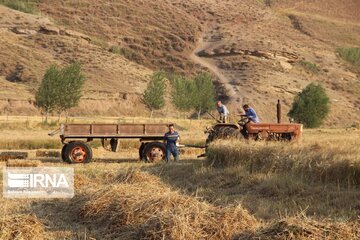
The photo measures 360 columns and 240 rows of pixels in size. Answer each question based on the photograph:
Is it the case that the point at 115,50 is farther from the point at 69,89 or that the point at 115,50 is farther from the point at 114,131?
the point at 114,131

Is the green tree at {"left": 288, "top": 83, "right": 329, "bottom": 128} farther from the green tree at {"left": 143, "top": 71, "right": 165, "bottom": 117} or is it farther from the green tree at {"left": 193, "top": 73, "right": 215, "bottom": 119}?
the green tree at {"left": 143, "top": 71, "right": 165, "bottom": 117}

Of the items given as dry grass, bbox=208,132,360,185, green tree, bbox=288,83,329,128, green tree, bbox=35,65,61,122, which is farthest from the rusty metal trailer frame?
green tree, bbox=288,83,329,128

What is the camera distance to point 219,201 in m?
10.9

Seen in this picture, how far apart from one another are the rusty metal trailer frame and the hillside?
42546 mm

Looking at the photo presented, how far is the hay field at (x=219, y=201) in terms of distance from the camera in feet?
25.3

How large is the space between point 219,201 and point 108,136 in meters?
9.21

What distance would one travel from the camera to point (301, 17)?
399 feet

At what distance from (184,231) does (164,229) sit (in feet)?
0.87

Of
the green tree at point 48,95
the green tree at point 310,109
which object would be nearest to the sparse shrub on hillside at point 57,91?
the green tree at point 48,95

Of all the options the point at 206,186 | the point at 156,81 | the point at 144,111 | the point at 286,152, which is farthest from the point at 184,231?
the point at 144,111

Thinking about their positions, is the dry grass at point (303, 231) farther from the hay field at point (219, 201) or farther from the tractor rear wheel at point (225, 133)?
the tractor rear wheel at point (225, 133)

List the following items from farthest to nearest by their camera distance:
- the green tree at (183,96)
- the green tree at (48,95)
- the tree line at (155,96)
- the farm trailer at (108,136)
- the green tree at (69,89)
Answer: the green tree at (183,96), the green tree at (69,89), the tree line at (155,96), the green tree at (48,95), the farm trailer at (108,136)

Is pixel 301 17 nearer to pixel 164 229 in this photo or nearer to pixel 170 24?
pixel 170 24

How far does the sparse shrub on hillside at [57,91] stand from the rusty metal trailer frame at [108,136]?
102 ft
